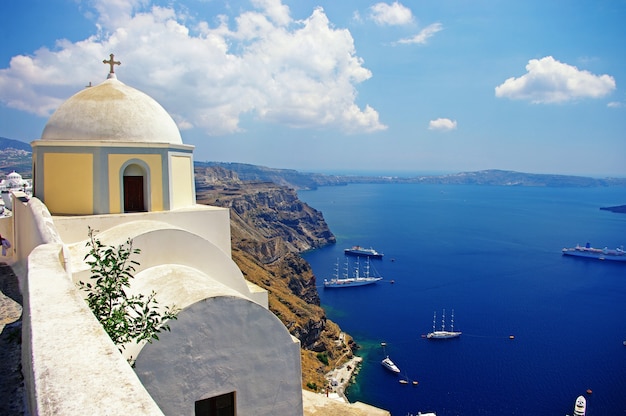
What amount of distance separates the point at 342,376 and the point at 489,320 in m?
21.6

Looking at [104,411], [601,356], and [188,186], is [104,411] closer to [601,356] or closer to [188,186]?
[188,186]

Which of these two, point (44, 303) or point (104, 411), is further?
point (44, 303)

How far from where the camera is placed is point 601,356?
1709 inches

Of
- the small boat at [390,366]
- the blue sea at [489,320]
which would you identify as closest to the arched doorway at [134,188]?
the blue sea at [489,320]

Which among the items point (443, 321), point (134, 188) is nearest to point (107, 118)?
point (134, 188)

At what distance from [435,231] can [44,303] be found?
115 meters

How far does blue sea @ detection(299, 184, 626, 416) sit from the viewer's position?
121 feet

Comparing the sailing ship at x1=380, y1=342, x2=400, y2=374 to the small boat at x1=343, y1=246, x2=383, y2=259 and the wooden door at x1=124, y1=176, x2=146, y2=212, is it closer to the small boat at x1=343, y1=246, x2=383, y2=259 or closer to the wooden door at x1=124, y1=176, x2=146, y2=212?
the wooden door at x1=124, y1=176, x2=146, y2=212

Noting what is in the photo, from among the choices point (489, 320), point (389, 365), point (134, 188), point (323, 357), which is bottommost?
point (323, 357)

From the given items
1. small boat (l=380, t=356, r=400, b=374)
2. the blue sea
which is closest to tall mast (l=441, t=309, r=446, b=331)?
the blue sea

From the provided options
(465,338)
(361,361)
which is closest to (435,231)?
(465,338)

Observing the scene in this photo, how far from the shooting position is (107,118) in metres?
10.6

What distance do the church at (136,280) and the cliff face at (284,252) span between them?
26.2m

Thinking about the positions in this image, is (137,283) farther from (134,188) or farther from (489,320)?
(489,320)
